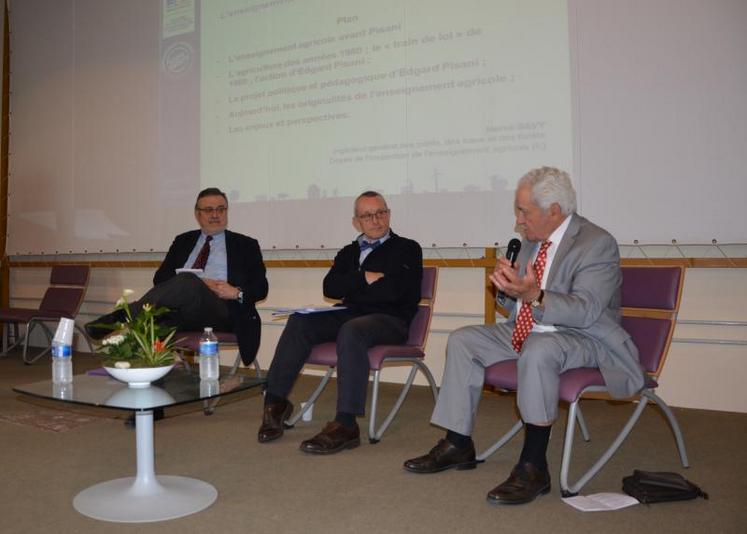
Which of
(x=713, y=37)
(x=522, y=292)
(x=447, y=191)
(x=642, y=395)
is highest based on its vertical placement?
(x=713, y=37)

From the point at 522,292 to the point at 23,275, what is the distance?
608 cm

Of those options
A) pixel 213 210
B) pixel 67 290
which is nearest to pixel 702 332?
pixel 213 210

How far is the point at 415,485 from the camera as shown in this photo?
2557 mm

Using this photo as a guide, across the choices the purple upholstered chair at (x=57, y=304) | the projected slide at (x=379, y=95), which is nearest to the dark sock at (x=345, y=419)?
the projected slide at (x=379, y=95)

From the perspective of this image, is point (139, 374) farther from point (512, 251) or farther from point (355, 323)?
point (512, 251)

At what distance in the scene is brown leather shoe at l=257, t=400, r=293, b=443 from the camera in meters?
3.15

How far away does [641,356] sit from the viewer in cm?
264

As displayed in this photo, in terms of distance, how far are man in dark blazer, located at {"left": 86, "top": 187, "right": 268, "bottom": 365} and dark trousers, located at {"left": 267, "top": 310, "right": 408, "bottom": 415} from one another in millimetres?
543

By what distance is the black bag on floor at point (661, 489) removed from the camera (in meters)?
2.30

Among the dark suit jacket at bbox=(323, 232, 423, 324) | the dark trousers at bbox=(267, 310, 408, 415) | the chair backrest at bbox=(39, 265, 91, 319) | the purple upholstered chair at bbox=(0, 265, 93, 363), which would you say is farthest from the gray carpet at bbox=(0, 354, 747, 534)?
the chair backrest at bbox=(39, 265, 91, 319)

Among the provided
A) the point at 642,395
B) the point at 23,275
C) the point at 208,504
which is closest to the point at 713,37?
the point at 642,395

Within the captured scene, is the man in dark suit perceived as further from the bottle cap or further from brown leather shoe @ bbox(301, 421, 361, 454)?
the bottle cap

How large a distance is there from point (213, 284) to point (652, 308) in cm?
220

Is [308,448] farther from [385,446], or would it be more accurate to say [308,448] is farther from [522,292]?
[522,292]
